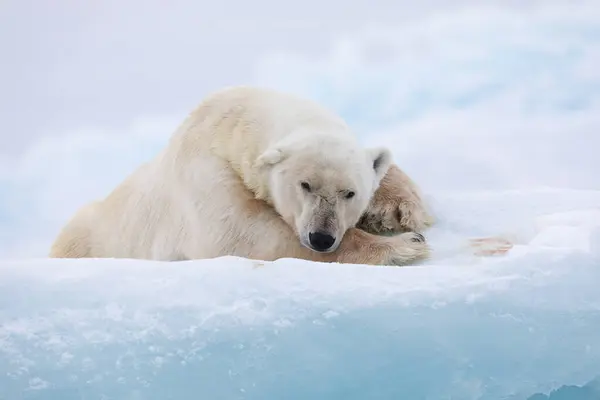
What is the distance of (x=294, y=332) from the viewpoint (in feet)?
8.70

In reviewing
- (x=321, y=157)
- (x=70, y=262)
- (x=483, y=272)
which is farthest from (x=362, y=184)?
(x=70, y=262)

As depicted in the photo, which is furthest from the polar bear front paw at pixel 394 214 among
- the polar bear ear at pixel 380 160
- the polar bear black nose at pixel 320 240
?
the polar bear black nose at pixel 320 240

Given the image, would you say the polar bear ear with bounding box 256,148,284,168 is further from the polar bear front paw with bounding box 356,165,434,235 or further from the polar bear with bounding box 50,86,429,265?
the polar bear front paw with bounding box 356,165,434,235

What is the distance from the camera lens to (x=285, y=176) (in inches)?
155

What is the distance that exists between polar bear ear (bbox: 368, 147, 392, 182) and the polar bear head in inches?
6.2

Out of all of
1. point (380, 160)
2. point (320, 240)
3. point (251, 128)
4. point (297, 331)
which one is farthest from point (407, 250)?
point (297, 331)

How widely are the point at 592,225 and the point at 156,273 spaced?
5.32 ft

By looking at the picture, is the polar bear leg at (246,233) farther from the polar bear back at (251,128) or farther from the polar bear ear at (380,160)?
the polar bear ear at (380,160)

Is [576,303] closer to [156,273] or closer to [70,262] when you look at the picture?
[156,273]

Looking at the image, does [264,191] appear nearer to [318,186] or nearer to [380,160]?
[318,186]

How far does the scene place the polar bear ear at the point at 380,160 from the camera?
167 inches

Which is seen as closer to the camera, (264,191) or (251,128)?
(264,191)

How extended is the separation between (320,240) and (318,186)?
246 mm

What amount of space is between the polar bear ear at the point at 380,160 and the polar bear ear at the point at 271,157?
490 millimetres
